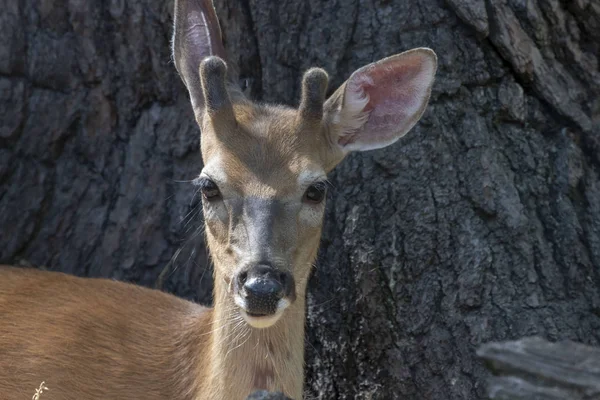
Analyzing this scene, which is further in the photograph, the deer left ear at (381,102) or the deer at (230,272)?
the deer left ear at (381,102)

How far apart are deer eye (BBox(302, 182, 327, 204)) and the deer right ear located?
0.84 m

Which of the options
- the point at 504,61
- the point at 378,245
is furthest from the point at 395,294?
the point at 504,61

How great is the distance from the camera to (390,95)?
5.41 metres

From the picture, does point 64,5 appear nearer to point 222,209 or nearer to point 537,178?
point 222,209

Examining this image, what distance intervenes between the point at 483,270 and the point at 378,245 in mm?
611

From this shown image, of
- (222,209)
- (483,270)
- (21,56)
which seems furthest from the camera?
(21,56)

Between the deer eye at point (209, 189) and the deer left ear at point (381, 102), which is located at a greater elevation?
the deer left ear at point (381, 102)

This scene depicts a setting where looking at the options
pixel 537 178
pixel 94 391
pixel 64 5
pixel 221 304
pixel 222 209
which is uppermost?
pixel 64 5

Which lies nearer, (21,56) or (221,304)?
(221,304)

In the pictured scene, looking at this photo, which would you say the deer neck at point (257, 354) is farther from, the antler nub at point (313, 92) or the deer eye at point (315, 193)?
the antler nub at point (313, 92)

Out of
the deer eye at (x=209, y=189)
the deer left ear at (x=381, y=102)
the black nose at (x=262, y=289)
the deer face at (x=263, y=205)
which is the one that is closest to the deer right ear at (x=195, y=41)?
the deer face at (x=263, y=205)

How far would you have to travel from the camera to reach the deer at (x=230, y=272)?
4832mm

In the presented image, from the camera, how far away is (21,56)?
658cm

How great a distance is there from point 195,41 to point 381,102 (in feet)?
3.46
